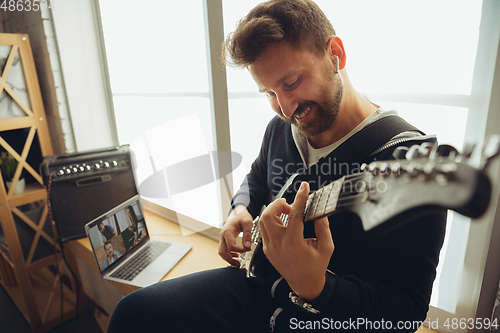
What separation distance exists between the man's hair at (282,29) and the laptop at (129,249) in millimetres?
896

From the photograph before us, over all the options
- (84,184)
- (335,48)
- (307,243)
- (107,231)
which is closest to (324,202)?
(307,243)

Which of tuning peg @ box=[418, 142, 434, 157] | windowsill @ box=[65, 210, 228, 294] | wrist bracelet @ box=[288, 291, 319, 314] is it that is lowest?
windowsill @ box=[65, 210, 228, 294]

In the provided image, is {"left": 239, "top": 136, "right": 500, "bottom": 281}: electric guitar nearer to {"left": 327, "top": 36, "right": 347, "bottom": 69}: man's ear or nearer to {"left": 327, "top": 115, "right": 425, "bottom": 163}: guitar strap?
{"left": 327, "top": 115, "right": 425, "bottom": 163}: guitar strap

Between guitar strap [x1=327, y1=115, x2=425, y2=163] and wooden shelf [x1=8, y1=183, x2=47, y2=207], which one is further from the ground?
guitar strap [x1=327, y1=115, x2=425, y2=163]

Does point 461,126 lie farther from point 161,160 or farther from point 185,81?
point 161,160

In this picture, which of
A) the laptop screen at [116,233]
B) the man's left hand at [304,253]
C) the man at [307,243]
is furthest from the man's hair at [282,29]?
the laptop screen at [116,233]

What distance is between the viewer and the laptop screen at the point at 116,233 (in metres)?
1.13

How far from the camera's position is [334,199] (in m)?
0.49

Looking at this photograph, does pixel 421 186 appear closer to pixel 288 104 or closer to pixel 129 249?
pixel 288 104

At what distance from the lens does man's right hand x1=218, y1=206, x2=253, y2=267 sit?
0.89 m

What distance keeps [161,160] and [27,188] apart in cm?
78

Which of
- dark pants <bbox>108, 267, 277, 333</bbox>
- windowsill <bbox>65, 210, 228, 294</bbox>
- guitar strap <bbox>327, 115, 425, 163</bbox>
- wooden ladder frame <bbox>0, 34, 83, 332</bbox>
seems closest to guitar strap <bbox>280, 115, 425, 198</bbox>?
guitar strap <bbox>327, 115, 425, 163</bbox>

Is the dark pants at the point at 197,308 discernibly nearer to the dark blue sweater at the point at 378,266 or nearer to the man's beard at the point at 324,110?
the dark blue sweater at the point at 378,266

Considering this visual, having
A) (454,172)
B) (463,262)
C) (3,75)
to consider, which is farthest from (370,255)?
(3,75)
